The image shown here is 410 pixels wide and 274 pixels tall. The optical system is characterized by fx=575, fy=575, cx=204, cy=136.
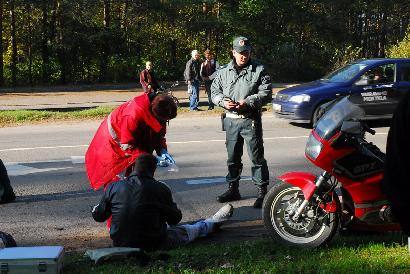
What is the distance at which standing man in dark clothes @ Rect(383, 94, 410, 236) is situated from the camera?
7.12 ft

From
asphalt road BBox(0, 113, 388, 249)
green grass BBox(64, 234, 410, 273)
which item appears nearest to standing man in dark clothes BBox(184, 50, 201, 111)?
asphalt road BBox(0, 113, 388, 249)

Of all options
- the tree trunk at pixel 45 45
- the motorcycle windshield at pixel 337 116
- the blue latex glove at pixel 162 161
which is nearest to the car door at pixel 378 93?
the blue latex glove at pixel 162 161

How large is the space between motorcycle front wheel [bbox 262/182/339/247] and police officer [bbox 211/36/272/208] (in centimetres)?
158

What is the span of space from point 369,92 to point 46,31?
68.5 feet

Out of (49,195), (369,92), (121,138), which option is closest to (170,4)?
(369,92)

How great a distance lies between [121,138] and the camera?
17.8 feet

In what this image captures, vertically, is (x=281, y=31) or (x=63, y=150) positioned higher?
(x=281, y=31)

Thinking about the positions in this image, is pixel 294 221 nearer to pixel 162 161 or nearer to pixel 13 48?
pixel 162 161

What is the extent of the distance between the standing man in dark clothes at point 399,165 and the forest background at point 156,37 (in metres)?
23.5

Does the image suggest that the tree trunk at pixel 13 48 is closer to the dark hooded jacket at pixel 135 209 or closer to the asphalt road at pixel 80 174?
the asphalt road at pixel 80 174

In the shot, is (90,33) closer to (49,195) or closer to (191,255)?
(49,195)

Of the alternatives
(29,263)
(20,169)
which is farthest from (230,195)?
(20,169)

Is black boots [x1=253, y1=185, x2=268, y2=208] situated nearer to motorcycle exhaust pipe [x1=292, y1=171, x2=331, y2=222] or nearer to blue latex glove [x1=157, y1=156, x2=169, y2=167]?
blue latex glove [x1=157, y1=156, x2=169, y2=167]

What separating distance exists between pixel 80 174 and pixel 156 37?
24.1 meters
